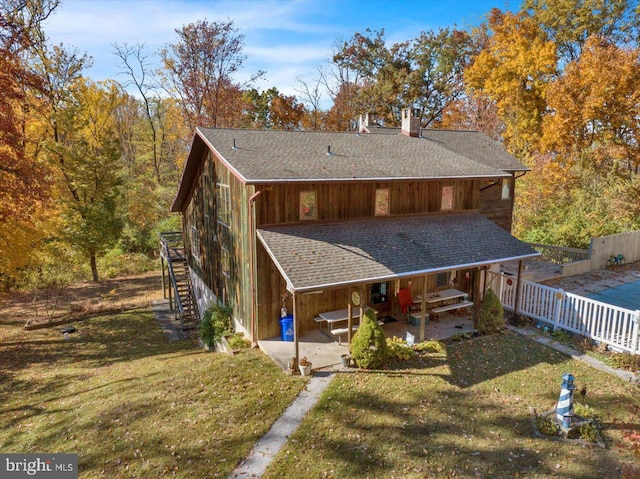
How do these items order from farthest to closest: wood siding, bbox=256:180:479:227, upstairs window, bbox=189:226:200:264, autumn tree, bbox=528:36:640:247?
autumn tree, bbox=528:36:640:247 → upstairs window, bbox=189:226:200:264 → wood siding, bbox=256:180:479:227

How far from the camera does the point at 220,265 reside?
52.9 ft

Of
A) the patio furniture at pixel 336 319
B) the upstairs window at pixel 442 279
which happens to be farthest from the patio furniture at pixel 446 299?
the patio furniture at pixel 336 319

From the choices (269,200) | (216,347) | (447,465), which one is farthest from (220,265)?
(447,465)

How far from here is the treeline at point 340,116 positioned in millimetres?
21078

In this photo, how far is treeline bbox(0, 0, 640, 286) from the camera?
830 inches

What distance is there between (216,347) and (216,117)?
971 inches

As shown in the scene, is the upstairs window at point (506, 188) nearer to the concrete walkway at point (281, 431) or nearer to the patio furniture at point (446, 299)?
the patio furniture at point (446, 299)

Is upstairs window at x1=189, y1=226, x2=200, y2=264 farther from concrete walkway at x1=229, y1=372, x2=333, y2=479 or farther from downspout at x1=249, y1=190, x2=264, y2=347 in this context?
concrete walkway at x1=229, y1=372, x2=333, y2=479

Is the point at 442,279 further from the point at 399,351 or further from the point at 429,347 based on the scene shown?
the point at 399,351

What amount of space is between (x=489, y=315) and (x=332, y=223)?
5.83 m

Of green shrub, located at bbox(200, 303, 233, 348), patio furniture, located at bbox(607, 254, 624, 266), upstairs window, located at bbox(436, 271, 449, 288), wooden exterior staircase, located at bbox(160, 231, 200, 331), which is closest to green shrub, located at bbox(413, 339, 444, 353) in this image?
upstairs window, located at bbox(436, 271, 449, 288)

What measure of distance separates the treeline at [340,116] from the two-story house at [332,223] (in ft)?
25.5

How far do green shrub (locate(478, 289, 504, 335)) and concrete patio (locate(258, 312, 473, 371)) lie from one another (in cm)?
50

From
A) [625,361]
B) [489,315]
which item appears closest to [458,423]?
[489,315]
